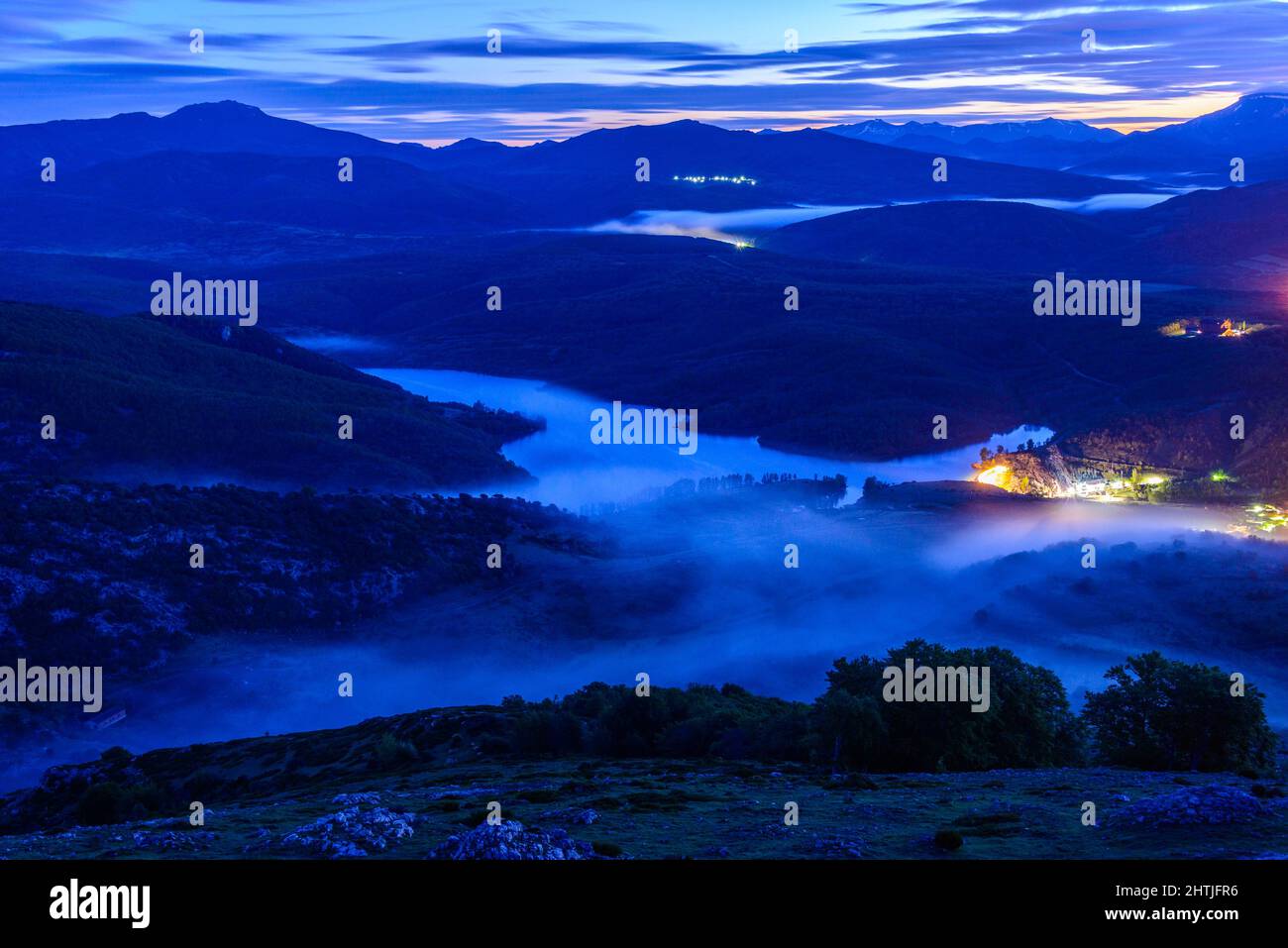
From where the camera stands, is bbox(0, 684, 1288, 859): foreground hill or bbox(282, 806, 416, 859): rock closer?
bbox(0, 684, 1288, 859): foreground hill

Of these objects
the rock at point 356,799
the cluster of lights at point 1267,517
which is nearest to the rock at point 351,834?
the rock at point 356,799

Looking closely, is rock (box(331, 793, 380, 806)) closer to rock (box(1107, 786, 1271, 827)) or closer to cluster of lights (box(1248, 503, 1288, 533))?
rock (box(1107, 786, 1271, 827))

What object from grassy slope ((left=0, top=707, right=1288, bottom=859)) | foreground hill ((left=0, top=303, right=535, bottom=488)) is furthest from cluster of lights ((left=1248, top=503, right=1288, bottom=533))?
foreground hill ((left=0, top=303, right=535, bottom=488))

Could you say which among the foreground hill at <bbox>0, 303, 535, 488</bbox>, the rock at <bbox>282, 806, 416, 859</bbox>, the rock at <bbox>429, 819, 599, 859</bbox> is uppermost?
the foreground hill at <bbox>0, 303, 535, 488</bbox>

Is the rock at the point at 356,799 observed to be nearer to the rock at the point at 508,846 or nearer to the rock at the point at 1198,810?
the rock at the point at 508,846

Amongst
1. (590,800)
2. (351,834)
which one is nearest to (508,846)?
(351,834)
